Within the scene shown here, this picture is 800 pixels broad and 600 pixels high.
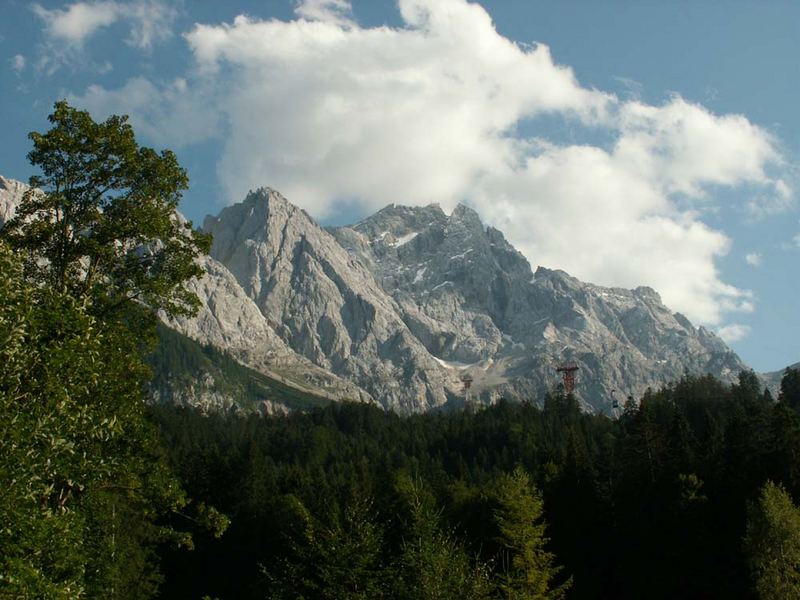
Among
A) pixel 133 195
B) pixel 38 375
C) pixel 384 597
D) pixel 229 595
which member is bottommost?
pixel 229 595

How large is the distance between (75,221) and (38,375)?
7844 millimetres

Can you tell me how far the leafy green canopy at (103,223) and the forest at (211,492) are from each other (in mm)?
65

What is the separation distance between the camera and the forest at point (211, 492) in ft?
53.4

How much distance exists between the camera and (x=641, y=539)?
7400 centimetres

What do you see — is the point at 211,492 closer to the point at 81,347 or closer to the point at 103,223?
the point at 103,223

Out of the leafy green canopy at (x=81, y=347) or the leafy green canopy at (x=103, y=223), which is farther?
the leafy green canopy at (x=103, y=223)

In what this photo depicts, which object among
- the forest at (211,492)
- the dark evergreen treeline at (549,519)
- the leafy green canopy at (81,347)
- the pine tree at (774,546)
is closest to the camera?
the leafy green canopy at (81,347)

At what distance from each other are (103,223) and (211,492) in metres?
86.4

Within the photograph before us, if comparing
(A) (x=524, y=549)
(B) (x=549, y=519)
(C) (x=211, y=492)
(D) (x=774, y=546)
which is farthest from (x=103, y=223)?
(C) (x=211, y=492)

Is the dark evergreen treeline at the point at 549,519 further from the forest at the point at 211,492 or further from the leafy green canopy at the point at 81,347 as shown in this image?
the leafy green canopy at the point at 81,347

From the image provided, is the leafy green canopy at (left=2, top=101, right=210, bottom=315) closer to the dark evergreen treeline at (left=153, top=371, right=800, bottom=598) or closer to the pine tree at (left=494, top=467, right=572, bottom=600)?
the dark evergreen treeline at (left=153, top=371, right=800, bottom=598)

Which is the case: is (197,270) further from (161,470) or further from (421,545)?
(421,545)

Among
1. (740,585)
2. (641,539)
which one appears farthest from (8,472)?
(641,539)

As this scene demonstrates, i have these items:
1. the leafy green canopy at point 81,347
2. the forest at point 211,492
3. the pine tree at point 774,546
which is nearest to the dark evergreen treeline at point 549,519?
the forest at point 211,492
